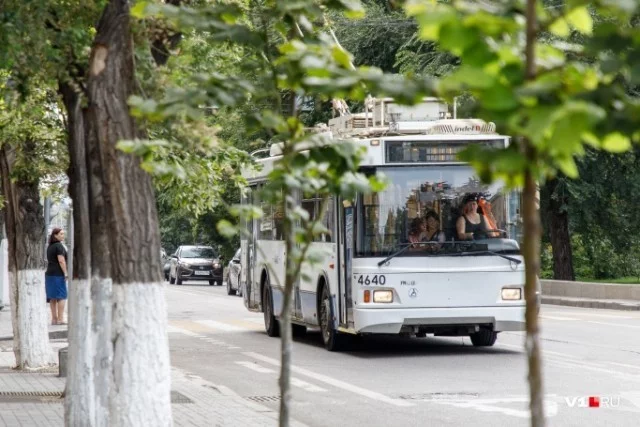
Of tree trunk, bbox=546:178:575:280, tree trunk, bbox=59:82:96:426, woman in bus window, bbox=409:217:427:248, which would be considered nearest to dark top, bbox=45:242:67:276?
woman in bus window, bbox=409:217:427:248

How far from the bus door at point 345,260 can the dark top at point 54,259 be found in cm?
981

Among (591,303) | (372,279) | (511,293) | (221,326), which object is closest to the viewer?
(372,279)

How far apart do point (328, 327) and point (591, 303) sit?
52.1 ft

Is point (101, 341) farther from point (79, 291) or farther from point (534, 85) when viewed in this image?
point (534, 85)

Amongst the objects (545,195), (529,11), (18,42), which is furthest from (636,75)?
(545,195)

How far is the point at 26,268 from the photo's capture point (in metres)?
18.1

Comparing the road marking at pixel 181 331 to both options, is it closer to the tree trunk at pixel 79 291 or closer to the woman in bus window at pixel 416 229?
the woman in bus window at pixel 416 229

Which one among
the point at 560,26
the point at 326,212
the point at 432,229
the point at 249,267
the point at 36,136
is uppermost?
the point at 36,136

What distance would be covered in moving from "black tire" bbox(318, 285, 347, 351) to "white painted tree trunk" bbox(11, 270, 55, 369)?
396cm

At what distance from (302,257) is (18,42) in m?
4.78

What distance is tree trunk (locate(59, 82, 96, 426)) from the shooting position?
1112 centimetres

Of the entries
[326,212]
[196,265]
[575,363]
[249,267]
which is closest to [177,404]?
[575,363]

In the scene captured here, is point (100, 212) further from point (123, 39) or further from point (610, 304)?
point (610, 304)

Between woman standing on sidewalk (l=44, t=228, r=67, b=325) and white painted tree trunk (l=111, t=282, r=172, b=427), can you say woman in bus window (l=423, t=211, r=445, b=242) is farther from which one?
woman standing on sidewalk (l=44, t=228, r=67, b=325)
